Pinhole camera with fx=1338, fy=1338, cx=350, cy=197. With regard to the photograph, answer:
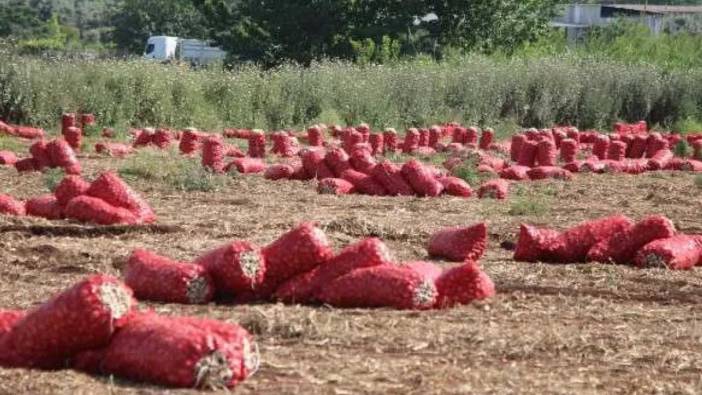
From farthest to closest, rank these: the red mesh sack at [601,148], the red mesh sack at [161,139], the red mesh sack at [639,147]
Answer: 1. the red mesh sack at [639,147]
2. the red mesh sack at [601,148]
3. the red mesh sack at [161,139]

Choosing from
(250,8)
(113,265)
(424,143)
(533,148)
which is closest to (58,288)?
(113,265)

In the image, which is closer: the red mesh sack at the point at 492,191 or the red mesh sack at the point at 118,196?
the red mesh sack at the point at 118,196

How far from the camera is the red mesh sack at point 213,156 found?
14391 mm

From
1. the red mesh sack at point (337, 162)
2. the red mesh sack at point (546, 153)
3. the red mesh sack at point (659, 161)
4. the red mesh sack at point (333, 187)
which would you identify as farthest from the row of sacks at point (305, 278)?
the red mesh sack at point (659, 161)

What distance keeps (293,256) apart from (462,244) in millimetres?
1996

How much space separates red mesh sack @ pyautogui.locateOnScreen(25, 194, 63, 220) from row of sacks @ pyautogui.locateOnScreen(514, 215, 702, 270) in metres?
3.50

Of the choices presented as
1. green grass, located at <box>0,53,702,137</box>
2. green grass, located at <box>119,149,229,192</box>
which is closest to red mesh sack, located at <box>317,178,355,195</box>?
green grass, located at <box>119,149,229,192</box>

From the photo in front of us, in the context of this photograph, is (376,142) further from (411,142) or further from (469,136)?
(469,136)

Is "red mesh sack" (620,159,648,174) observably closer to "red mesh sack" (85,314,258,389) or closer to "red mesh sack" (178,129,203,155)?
"red mesh sack" (178,129,203,155)

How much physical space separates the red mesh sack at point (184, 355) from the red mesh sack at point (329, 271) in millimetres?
1654

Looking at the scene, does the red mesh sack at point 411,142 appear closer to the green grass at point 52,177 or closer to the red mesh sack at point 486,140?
the red mesh sack at point 486,140

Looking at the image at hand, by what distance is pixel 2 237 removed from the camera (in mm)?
8836

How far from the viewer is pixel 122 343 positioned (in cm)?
485

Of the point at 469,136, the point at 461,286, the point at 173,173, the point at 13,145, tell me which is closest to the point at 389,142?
the point at 469,136
